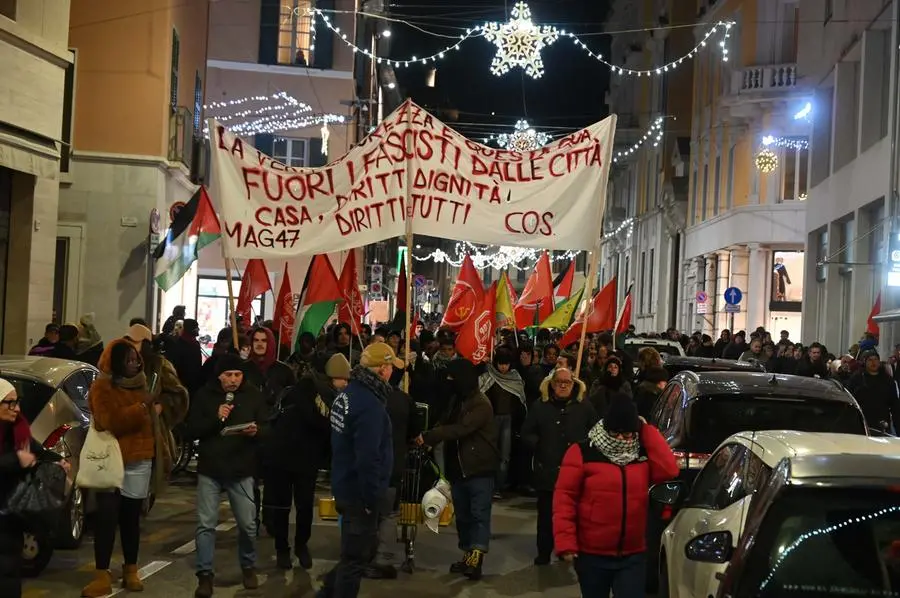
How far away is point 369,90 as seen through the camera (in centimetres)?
5384

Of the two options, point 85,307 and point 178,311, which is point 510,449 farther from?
point 85,307

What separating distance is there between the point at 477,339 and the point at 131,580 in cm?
741

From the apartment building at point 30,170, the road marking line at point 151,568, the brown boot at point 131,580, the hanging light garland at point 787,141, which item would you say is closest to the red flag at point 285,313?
the apartment building at point 30,170

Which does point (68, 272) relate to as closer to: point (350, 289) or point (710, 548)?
point (350, 289)

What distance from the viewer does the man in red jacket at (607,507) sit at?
6.76 m

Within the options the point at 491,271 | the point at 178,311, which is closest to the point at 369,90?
the point at 178,311

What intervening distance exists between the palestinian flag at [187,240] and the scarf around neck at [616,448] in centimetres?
1260

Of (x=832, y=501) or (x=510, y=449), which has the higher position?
(x=832, y=501)

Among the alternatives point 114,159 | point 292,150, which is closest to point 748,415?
point 114,159

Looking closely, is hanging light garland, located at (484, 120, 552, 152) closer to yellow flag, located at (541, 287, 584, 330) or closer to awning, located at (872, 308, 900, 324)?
yellow flag, located at (541, 287, 584, 330)

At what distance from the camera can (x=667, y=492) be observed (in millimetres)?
7184

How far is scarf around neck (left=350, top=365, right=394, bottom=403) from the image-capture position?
324 inches

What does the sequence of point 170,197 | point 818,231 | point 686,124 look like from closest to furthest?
point 170,197 < point 818,231 < point 686,124

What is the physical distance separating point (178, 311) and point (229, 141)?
23.1ft
